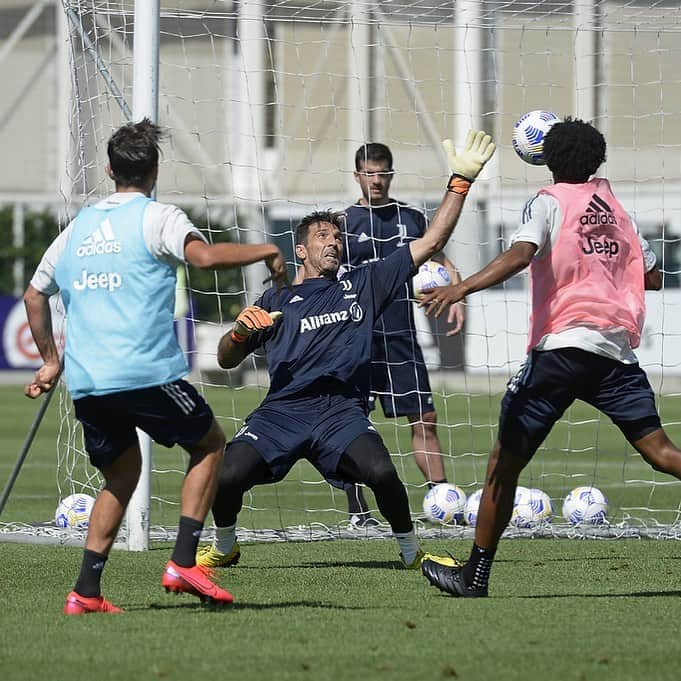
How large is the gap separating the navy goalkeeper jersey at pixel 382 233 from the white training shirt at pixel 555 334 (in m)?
3.56

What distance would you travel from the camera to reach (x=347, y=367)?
26.4 ft

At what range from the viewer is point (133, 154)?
635cm

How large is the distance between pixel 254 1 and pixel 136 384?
5601 millimetres

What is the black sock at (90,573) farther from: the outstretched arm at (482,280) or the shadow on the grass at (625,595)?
the shadow on the grass at (625,595)

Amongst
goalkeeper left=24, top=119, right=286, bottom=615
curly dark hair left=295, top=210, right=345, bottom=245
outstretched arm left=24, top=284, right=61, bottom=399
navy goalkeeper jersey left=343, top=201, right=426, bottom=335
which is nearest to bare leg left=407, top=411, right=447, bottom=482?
navy goalkeeper jersey left=343, top=201, right=426, bottom=335

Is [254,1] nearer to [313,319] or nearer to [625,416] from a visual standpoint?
[313,319]

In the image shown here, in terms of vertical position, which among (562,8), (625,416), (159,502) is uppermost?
(562,8)

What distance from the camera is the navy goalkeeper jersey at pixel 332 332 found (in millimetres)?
8055

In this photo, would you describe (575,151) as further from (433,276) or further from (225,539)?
(433,276)

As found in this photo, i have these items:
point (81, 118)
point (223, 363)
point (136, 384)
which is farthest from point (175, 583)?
point (81, 118)

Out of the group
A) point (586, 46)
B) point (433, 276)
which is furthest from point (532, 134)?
point (586, 46)

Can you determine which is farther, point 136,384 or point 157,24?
point 157,24

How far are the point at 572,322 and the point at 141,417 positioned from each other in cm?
191

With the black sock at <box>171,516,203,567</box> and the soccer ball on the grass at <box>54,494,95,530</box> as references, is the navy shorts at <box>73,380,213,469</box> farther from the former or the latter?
the soccer ball on the grass at <box>54,494,95,530</box>
